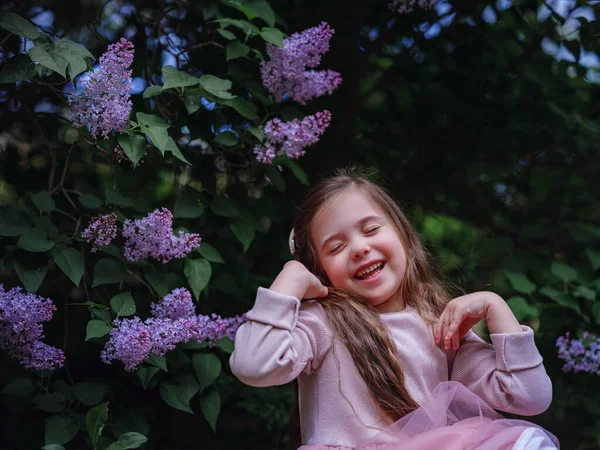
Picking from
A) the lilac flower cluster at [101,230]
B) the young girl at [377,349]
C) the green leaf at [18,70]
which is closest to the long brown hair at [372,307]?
the young girl at [377,349]

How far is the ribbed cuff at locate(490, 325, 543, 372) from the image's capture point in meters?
1.41

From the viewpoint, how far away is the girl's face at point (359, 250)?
149cm

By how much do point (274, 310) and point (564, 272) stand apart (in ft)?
4.33

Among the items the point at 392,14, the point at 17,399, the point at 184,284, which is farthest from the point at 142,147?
the point at 392,14

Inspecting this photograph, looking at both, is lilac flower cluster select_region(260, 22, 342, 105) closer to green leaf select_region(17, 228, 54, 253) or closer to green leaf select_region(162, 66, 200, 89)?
green leaf select_region(162, 66, 200, 89)

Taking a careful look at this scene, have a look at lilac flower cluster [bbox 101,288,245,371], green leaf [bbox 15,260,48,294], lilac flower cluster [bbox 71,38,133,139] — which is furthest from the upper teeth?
green leaf [bbox 15,260,48,294]

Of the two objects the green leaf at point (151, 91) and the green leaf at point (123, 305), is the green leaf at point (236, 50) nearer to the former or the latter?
the green leaf at point (151, 91)

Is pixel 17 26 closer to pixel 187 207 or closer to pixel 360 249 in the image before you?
pixel 187 207

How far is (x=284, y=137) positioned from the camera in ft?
5.91

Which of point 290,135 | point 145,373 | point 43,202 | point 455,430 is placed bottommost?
point 455,430

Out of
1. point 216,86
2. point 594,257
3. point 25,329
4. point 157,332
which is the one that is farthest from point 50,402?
point 594,257

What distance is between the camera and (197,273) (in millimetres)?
1743

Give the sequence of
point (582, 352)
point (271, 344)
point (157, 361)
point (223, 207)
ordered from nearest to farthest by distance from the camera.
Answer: point (271, 344), point (157, 361), point (223, 207), point (582, 352)

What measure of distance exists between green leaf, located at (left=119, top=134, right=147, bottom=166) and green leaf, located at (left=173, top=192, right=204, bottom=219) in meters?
0.27
